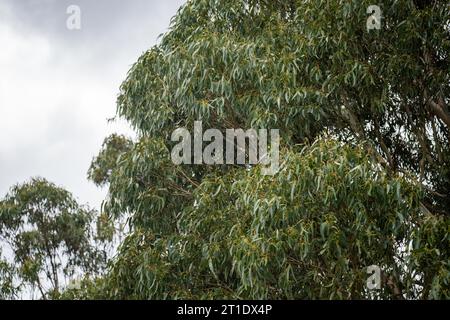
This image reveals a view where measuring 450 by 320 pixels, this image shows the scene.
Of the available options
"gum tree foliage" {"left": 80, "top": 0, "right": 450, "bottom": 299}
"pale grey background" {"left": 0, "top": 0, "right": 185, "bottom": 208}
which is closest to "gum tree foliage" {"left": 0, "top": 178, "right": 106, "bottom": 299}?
"pale grey background" {"left": 0, "top": 0, "right": 185, "bottom": 208}

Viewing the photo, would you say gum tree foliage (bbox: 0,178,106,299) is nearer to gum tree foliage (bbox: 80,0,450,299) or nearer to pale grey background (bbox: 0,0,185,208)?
pale grey background (bbox: 0,0,185,208)

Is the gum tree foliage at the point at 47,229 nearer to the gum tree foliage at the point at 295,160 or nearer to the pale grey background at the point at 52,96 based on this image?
the pale grey background at the point at 52,96

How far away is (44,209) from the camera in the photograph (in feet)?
49.2

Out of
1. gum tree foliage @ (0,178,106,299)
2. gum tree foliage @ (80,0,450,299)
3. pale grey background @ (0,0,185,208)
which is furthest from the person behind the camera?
pale grey background @ (0,0,185,208)

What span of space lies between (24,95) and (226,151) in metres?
9.07

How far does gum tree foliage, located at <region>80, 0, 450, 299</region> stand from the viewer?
661 centimetres

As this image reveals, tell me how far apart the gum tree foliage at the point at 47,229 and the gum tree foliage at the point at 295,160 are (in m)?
5.93

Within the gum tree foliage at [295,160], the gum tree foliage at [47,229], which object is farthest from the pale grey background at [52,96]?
the gum tree foliage at [295,160]

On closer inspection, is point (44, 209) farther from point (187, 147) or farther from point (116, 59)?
point (187, 147)

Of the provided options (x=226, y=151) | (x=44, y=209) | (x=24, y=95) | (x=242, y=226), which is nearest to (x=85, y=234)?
(x=44, y=209)

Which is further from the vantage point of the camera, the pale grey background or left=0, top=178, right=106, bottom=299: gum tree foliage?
the pale grey background

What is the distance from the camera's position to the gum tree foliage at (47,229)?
14.6 metres

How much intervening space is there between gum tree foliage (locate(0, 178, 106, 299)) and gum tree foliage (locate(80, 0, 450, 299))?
5934 mm

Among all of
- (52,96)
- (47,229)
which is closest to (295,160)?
(47,229)
